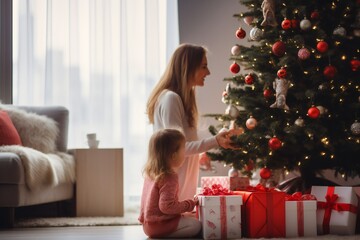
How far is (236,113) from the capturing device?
369 centimetres

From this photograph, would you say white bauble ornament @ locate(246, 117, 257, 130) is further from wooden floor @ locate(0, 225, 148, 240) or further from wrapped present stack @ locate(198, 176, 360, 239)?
wooden floor @ locate(0, 225, 148, 240)

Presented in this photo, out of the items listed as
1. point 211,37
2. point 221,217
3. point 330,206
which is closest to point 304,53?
point 330,206

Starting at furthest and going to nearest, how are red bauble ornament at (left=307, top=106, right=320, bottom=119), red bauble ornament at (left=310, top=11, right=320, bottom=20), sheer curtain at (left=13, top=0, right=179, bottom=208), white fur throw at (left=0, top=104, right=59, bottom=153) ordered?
sheer curtain at (left=13, top=0, right=179, bottom=208), white fur throw at (left=0, top=104, right=59, bottom=153), red bauble ornament at (left=310, top=11, right=320, bottom=20), red bauble ornament at (left=307, top=106, right=320, bottom=119)

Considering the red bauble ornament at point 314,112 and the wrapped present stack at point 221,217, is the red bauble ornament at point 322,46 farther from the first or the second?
the wrapped present stack at point 221,217

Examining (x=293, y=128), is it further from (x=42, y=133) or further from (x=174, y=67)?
(x=42, y=133)

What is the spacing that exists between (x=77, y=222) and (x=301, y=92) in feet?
5.33

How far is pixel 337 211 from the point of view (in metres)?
3.19

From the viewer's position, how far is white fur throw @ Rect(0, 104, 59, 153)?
4.43 m

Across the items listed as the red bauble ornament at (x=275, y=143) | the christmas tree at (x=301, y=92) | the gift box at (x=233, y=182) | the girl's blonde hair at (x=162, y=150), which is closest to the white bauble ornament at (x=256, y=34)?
the christmas tree at (x=301, y=92)

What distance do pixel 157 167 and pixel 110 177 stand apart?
1.55 meters

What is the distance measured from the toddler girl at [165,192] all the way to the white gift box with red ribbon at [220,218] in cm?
8

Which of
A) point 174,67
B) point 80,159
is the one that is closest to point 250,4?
point 174,67

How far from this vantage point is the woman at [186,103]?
3.48 m

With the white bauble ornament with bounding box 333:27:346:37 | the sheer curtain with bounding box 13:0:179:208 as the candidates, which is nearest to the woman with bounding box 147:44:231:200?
the white bauble ornament with bounding box 333:27:346:37
